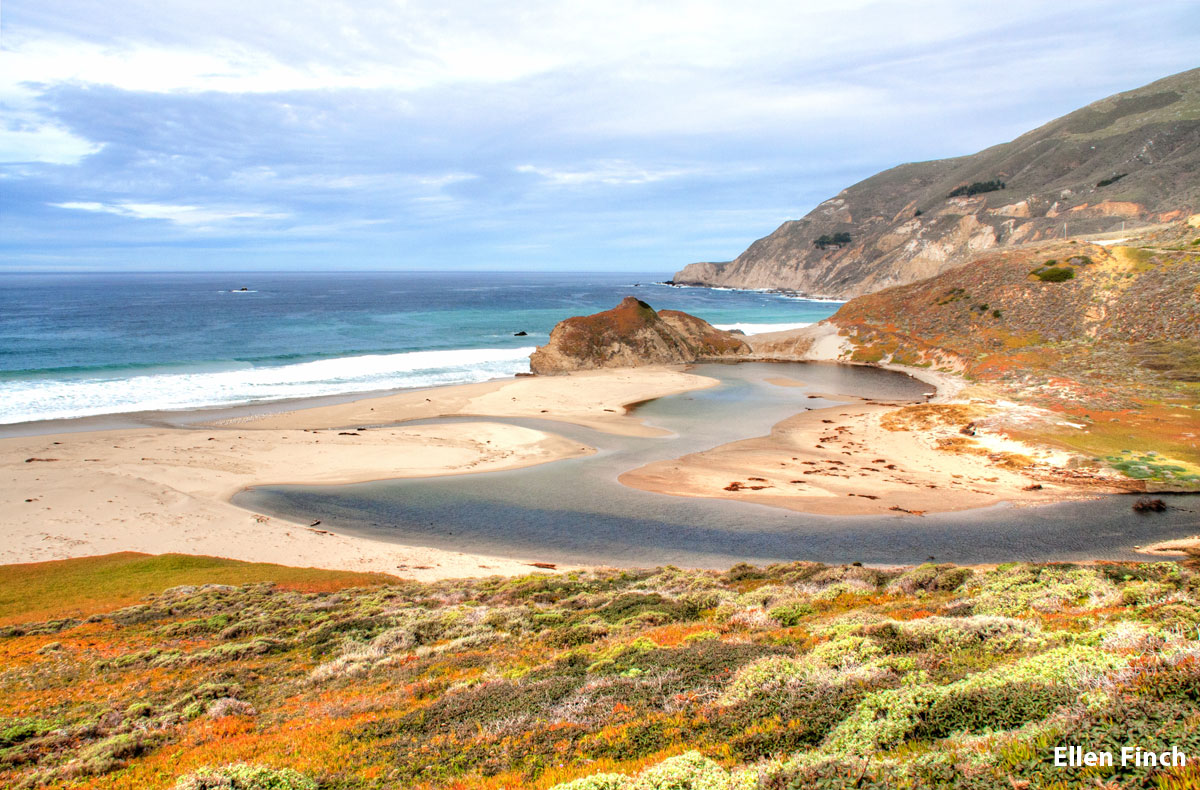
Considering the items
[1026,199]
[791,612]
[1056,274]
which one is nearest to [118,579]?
[791,612]

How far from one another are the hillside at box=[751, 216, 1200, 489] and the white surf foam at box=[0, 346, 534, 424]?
119 ft

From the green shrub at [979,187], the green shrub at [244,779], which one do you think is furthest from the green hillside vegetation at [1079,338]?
the green shrub at [979,187]

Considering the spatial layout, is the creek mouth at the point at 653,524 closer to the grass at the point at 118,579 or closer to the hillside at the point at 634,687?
the grass at the point at 118,579

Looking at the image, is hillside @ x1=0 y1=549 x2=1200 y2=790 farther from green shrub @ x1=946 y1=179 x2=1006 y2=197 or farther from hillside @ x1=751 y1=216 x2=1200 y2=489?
green shrub @ x1=946 y1=179 x2=1006 y2=197

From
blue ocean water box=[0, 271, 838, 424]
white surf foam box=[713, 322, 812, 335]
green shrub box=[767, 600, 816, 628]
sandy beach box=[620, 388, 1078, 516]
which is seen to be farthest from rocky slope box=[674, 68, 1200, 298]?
green shrub box=[767, 600, 816, 628]

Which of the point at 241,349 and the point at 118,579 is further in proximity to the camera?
the point at 241,349

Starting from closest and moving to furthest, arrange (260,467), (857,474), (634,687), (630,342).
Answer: (634,687)
(857,474)
(260,467)
(630,342)

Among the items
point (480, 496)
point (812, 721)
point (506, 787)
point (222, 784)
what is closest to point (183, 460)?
point (480, 496)

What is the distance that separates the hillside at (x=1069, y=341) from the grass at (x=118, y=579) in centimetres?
3047

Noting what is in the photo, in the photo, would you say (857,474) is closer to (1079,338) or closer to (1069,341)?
(1069,341)

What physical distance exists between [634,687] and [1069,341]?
57.4 meters

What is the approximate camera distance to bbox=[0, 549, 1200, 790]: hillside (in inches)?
235

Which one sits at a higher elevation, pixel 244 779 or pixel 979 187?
pixel 979 187

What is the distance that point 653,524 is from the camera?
23125mm
